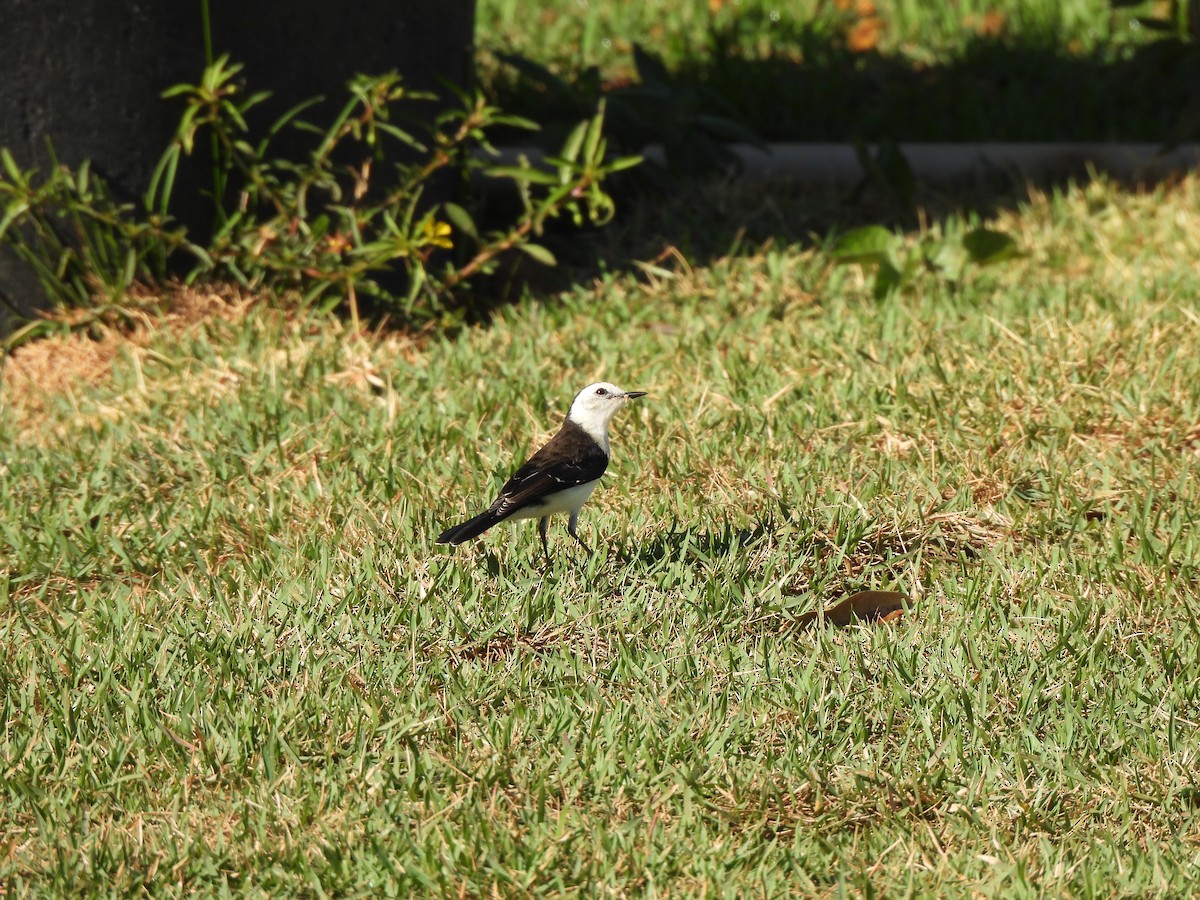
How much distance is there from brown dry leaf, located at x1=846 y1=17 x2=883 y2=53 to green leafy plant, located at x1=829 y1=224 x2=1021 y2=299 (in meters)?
3.15

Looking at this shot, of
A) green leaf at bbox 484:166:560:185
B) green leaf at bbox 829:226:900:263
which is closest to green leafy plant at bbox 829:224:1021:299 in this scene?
green leaf at bbox 829:226:900:263

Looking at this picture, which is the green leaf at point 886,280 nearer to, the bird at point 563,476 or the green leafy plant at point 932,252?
the green leafy plant at point 932,252

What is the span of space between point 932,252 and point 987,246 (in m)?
0.22

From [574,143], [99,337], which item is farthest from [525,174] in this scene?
[99,337]

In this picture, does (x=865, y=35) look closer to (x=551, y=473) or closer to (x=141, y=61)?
(x=141, y=61)

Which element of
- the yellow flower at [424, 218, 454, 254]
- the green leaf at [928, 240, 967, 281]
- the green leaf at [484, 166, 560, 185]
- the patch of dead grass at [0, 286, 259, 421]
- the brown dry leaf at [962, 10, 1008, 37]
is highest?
the brown dry leaf at [962, 10, 1008, 37]

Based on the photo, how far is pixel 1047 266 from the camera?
6.50 metres

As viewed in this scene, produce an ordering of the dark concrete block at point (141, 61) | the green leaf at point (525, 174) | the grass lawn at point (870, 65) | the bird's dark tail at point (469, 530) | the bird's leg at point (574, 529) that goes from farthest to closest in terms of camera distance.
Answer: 1. the grass lawn at point (870, 65)
2. the green leaf at point (525, 174)
3. the dark concrete block at point (141, 61)
4. the bird's leg at point (574, 529)
5. the bird's dark tail at point (469, 530)

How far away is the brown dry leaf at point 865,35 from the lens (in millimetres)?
9328

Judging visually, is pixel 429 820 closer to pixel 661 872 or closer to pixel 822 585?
pixel 661 872

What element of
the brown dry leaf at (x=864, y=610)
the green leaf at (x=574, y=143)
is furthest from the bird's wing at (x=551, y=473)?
the green leaf at (x=574, y=143)

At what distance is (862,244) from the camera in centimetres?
636

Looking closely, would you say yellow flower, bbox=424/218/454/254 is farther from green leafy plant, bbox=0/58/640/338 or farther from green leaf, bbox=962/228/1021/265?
green leaf, bbox=962/228/1021/265

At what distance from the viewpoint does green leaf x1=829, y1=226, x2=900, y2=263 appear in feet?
20.8
